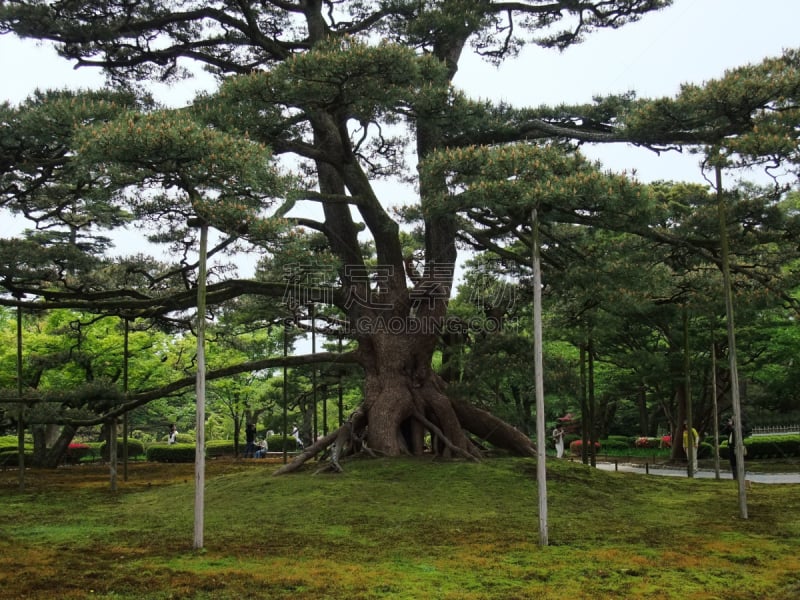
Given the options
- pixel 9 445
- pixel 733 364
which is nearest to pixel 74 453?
pixel 9 445

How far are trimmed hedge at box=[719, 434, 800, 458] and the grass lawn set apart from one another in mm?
10576

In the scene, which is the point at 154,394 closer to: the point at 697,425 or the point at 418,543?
the point at 418,543

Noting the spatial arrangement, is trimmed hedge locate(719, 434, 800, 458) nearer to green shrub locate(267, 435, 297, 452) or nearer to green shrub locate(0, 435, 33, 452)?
green shrub locate(267, 435, 297, 452)

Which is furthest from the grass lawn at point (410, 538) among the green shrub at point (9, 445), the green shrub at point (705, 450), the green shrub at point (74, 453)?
the green shrub at point (74, 453)

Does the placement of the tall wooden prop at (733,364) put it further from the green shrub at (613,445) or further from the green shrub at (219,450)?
the green shrub at (219,450)

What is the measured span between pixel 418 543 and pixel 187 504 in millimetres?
5095

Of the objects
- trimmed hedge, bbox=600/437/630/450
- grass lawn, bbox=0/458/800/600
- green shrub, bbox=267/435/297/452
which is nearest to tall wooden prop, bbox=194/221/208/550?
grass lawn, bbox=0/458/800/600

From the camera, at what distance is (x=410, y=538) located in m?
9.11

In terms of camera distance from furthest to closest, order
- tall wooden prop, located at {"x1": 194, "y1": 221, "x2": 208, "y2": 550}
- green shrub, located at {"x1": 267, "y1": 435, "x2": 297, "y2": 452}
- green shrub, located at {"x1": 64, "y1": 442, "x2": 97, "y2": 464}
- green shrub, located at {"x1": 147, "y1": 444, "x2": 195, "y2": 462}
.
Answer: green shrub, located at {"x1": 267, "y1": 435, "x2": 297, "y2": 452}
green shrub, located at {"x1": 64, "y1": 442, "x2": 97, "y2": 464}
green shrub, located at {"x1": 147, "y1": 444, "x2": 195, "y2": 462}
tall wooden prop, located at {"x1": 194, "y1": 221, "x2": 208, "y2": 550}

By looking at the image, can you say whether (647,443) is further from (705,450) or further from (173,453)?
(173,453)

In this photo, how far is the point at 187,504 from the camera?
12375 millimetres

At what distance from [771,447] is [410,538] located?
20.4m

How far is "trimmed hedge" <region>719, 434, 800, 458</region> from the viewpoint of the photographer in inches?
994

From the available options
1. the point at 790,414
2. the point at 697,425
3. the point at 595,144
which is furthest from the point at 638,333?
the point at 595,144
